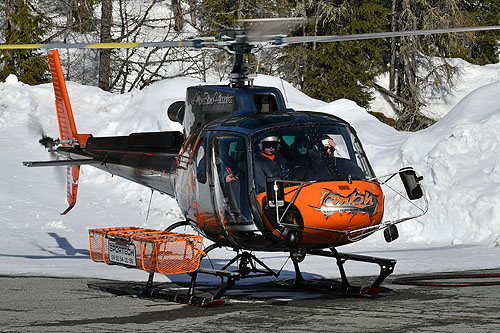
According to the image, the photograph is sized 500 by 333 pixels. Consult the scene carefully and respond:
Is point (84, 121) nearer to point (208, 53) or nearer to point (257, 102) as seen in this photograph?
point (208, 53)

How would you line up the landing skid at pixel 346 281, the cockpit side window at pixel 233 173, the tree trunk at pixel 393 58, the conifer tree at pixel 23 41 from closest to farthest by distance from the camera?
the cockpit side window at pixel 233 173 → the landing skid at pixel 346 281 → the conifer tree at pixel 23 41 → the tree trunk at pixel 393 58

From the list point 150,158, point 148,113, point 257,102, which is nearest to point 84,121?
point 148,113

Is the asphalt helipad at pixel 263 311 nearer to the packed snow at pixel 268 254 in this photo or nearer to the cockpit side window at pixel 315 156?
the cockpit side window at pixel 315 156

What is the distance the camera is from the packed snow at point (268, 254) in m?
12.9

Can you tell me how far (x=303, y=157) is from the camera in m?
8.31

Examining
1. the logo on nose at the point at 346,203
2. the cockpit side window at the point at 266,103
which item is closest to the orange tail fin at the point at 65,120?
the cockpit side window at the point at 266,103

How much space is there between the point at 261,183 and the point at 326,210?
0.75 meters

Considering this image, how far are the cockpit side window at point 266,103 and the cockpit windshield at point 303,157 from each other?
1.08 meters

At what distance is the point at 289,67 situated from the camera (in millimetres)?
30781

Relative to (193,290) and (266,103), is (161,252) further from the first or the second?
(266,103)

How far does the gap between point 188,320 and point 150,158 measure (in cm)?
390

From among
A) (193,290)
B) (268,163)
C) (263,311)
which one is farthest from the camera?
(193,290)

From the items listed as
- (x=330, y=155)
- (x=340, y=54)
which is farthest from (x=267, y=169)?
(x=340, y=54)

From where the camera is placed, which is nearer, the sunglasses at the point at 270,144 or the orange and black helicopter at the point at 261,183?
the orange and black helicopter at the point at 261,183
